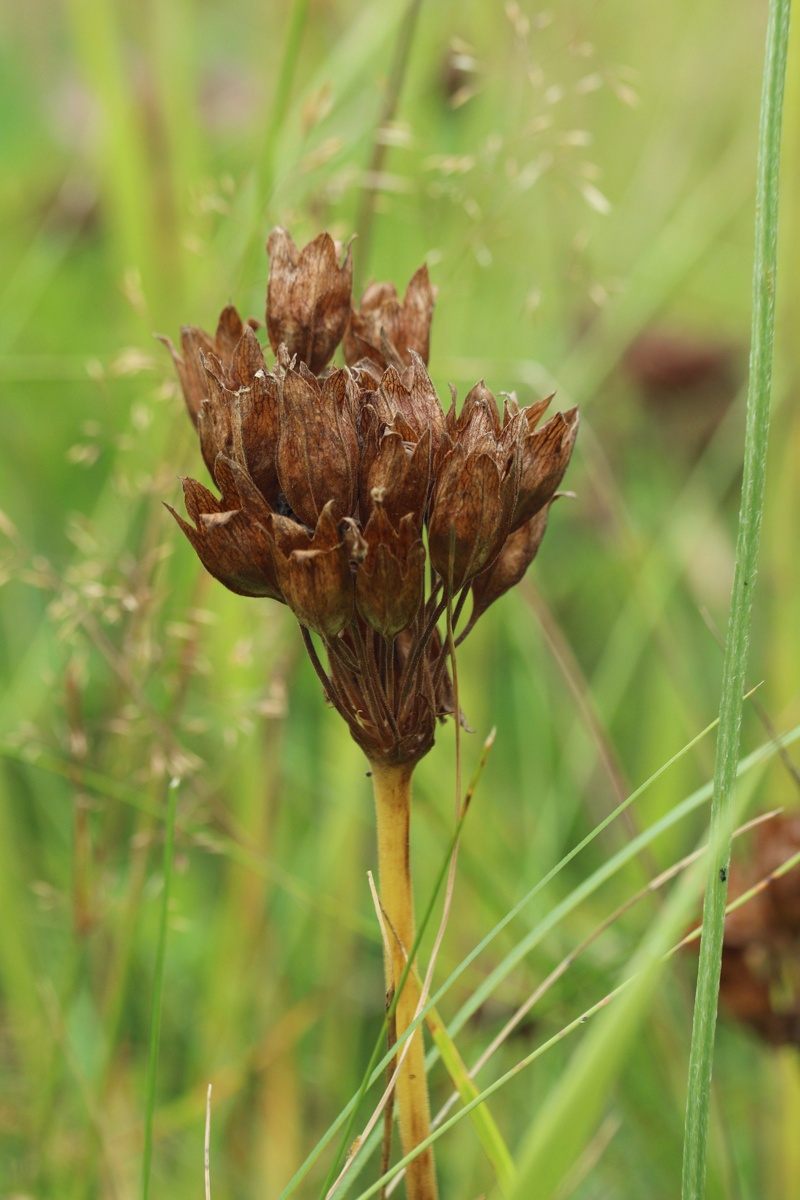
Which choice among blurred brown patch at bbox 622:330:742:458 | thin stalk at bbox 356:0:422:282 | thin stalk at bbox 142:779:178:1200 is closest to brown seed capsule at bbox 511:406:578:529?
thin stalk at bbox 142:779:178:1200

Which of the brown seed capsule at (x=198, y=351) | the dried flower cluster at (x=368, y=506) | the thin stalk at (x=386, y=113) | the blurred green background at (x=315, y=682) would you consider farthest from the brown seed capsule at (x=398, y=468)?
the thin stalk at (x=386, y=113)

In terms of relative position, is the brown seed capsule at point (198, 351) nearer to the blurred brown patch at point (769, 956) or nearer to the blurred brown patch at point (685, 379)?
the blurred brown patch at point (769, 956)

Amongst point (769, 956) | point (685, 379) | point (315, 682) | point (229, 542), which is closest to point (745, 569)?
point (229, 542)

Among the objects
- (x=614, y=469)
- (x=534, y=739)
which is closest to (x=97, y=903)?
(x=534, y=739)

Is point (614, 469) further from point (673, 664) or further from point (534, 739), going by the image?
point (673, 664)

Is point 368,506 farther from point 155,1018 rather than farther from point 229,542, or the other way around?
point 155,1018

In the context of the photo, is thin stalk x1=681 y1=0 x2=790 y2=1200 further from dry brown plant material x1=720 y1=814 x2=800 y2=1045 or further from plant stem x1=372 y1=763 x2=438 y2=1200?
dry brown plant material x1=720 y1=814 x2=800 y2=1045
